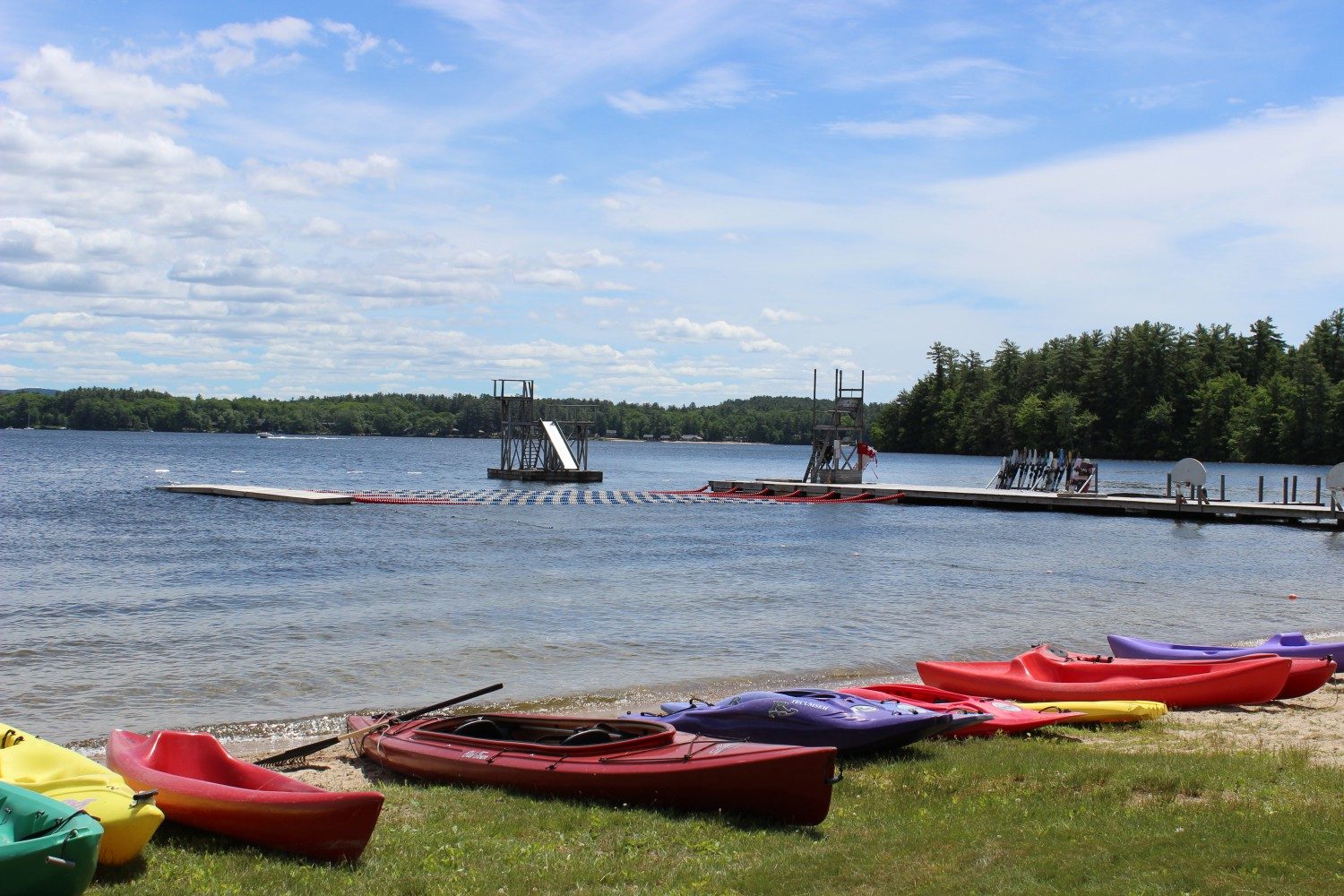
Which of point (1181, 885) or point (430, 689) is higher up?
point (1181, 885)

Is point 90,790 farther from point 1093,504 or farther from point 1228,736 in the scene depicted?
point 1093,504

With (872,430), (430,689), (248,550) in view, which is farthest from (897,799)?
(872,430)

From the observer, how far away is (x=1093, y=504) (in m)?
51.8

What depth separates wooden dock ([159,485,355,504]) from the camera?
50.9 metres

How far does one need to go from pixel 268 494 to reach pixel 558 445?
21.1m

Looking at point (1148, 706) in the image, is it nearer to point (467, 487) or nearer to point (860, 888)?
point (860, 888)

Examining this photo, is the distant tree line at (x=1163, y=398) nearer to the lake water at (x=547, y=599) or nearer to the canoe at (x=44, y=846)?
the lake water at (x=547, y=599)

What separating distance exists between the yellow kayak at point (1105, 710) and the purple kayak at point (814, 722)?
2441mm

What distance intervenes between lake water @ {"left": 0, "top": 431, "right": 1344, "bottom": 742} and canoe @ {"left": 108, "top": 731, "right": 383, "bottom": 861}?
4.36 metres

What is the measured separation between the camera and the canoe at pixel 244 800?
7879mm

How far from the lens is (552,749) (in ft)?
32.4

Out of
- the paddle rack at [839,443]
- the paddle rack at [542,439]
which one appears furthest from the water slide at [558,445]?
the paddle rack at [839,443]

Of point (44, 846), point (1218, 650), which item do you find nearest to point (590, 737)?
point (44, 846)

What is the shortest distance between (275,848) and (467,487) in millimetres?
60083
